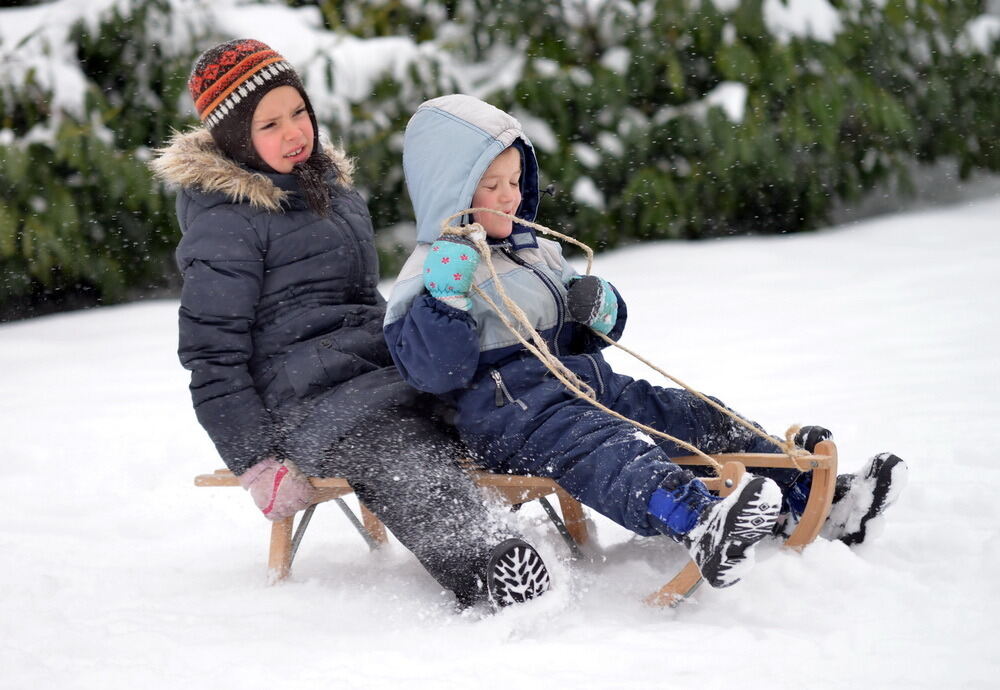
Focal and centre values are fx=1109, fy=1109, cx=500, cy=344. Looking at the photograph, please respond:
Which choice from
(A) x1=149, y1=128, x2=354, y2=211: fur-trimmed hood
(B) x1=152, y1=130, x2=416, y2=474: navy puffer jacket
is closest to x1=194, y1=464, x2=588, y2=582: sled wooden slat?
(B) x1=152, y1=130, x2=416, y2=474: navy puffer jacket

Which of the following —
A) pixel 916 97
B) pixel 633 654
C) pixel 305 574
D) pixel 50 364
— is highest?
pixel 916 97

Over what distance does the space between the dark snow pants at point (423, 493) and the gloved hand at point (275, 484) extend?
4cm

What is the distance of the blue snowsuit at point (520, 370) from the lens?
2350 millimetres

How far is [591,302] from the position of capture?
2.59 metres

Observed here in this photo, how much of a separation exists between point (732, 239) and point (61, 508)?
4.21m

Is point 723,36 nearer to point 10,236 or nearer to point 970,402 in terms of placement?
point 970,402

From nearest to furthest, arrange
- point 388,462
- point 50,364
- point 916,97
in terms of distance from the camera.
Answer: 1. point 388,462
2. point 50,364
3. point 916,97

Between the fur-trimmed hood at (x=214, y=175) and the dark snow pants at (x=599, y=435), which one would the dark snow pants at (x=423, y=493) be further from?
the fur-trimmed hood at (x=214, y=175)

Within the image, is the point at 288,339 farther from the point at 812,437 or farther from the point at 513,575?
the point at 812,437

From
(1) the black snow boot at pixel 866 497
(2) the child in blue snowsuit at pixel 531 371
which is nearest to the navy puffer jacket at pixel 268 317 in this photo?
(2) the child in blue snowsuit at pixel 531 371

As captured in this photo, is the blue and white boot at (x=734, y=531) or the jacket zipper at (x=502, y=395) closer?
the blue and white boot at (x=734, y=531)

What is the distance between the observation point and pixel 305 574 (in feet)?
9.45

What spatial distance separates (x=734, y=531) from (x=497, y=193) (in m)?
0.98

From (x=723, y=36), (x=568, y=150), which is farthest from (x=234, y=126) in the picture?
(x=723, y=36)
